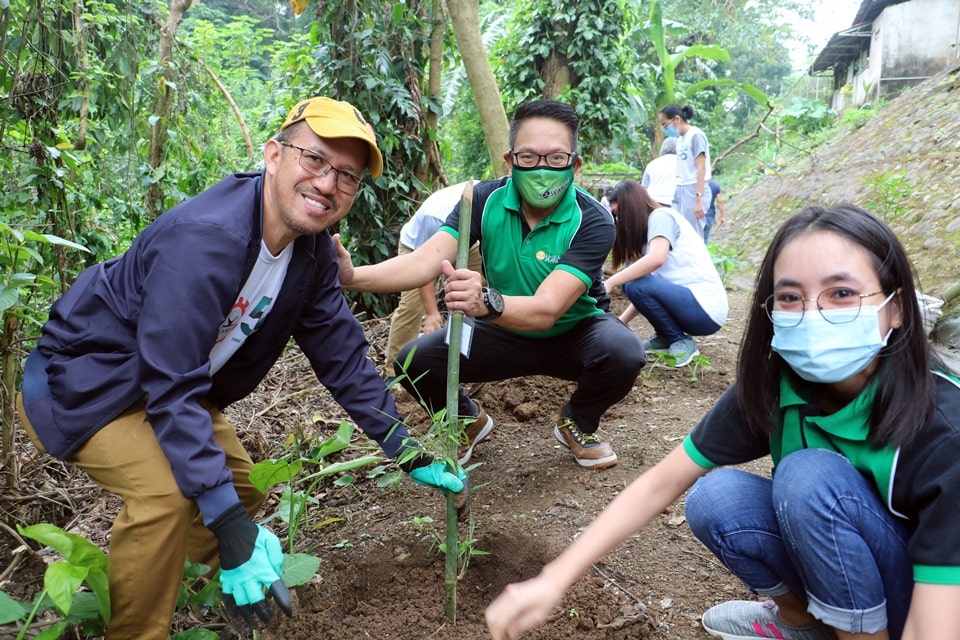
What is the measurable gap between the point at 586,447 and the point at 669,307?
1.46 metres

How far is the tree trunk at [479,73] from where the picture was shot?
3.59 m

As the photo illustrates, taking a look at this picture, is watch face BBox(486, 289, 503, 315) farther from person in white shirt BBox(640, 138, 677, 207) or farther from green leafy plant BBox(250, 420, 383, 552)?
person in white shirt BBox(640, 138, 677, 207)

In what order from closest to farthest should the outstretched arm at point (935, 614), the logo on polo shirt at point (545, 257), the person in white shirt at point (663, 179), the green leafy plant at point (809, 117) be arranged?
the outstretched arm at point (935, 614) → the logo on polo shirt at point (545, 257) → the person in white shirt at point (663, 179) → the green leafy plant at point (809, 117)

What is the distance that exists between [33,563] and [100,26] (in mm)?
2897

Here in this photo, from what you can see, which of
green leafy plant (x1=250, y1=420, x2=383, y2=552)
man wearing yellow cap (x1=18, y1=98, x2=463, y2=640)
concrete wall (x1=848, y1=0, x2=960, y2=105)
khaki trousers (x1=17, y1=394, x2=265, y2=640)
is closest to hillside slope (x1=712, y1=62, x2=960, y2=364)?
concrete wall (x1=848, y1=0, x2=960, y2=105)

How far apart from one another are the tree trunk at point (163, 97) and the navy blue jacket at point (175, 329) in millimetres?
2906

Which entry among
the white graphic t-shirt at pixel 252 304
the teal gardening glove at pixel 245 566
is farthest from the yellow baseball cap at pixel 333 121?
the teal gardening glove at pixel 245 566

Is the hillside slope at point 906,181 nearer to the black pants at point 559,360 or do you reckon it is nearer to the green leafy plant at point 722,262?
the green leafy plant at point 722,262

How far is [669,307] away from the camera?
4.02m

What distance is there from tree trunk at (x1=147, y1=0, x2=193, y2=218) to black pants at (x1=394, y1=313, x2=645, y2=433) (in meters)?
2.69

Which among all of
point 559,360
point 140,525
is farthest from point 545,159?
point 140,525

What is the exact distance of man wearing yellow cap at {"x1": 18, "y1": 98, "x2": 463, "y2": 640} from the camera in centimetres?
162

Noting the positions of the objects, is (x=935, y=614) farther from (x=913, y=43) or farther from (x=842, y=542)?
(x=913, y=43)

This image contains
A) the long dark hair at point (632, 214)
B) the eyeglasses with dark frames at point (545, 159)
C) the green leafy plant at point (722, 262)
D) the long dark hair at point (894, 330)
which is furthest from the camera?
the green leafy plant at point (722, 262)
